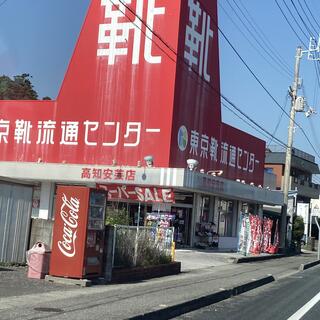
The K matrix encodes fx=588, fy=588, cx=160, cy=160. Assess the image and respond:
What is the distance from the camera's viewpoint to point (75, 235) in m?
13.0

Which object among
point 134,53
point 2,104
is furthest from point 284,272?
point 2,104

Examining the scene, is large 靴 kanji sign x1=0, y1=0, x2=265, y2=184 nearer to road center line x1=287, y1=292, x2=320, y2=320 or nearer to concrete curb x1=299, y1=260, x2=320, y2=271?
concrete curb x1=299, y1=260, x2=320, y2=271

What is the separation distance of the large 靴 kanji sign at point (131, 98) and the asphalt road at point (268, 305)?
1070cm

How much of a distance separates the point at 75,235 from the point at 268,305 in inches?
177

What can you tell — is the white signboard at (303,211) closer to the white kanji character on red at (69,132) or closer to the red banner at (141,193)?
the red banner at (141,193)

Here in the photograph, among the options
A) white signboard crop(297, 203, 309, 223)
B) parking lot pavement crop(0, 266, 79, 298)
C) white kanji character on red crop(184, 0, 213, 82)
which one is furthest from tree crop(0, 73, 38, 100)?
parking lot pavement crop(0, 266, 79, 298)

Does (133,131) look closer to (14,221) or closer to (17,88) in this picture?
(14,221)

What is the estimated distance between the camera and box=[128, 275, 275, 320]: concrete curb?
9952 millimetres

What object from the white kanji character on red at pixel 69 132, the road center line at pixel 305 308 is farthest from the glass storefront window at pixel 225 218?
the road center line at pixel 305 308

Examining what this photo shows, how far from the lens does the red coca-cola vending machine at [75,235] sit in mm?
12914

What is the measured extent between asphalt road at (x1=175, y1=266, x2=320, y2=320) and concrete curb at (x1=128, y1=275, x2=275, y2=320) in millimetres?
139

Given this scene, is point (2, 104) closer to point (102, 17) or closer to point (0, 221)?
point (102, 17)

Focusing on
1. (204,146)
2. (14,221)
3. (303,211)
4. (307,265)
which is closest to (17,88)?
(303,211)

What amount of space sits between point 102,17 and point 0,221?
1594 centimetres
